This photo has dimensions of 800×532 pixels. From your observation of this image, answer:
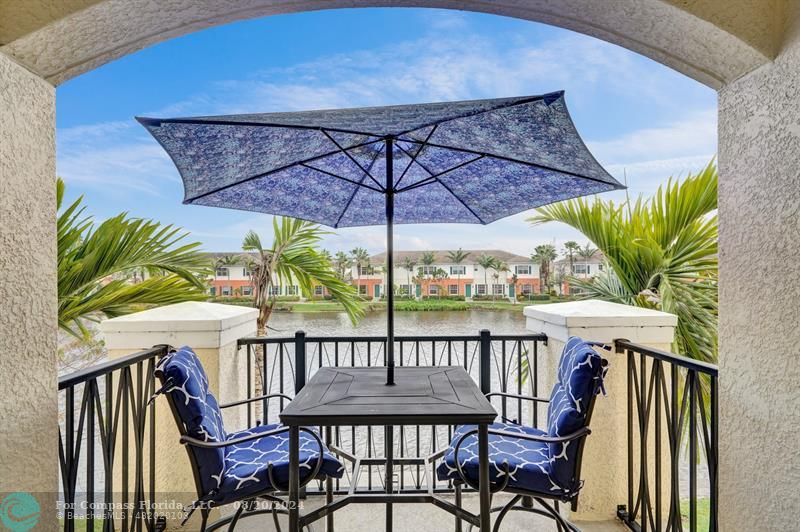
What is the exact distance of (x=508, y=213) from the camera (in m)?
2.91

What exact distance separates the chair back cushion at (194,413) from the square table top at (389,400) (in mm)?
382

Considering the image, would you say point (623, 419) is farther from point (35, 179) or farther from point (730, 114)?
point (35, 179)

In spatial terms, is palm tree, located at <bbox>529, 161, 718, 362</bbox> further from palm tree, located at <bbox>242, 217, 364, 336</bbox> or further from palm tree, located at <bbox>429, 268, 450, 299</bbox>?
palm tree, located at <bbox>429, 268, 450, 299</bbox>

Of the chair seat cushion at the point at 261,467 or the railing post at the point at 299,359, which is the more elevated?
the railing post at the point at 299,359

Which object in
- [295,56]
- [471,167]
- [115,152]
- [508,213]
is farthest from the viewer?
[295,56]

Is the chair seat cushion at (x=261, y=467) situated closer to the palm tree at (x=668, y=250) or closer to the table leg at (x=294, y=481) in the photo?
the table leg at (x=294, y=481)

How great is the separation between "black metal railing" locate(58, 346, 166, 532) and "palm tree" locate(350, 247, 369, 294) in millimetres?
3217

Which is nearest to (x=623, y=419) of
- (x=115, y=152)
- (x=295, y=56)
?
(x=115, y=152)

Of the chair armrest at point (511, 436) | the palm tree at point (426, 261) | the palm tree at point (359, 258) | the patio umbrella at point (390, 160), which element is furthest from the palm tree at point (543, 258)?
the chair armrest at point (511, 436)

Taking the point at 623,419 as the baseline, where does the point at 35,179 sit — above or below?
above

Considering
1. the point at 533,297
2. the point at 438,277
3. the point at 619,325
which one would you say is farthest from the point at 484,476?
the point at 438,277

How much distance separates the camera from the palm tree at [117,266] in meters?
3.19

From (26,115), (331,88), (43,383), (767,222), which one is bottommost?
(43,383)

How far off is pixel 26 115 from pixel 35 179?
216 millimetres
